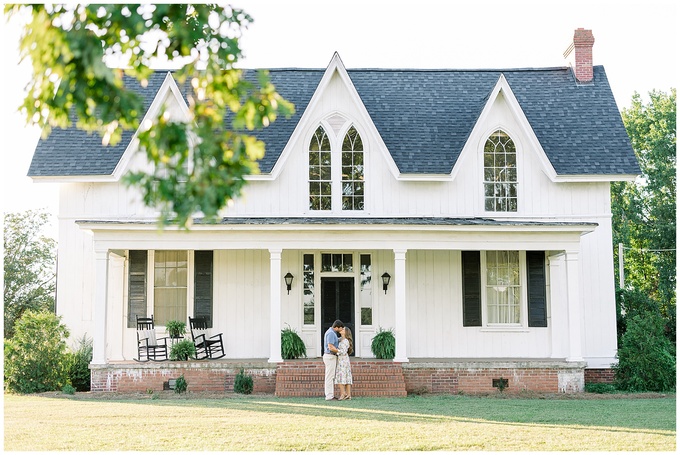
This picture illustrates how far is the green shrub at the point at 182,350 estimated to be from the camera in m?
18.1

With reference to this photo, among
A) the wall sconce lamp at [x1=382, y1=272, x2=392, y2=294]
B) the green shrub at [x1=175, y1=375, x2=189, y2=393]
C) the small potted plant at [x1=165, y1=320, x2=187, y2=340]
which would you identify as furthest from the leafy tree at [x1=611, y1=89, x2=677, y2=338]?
the green shrub at [x1=175, y1=375, x2=189, y2=393]

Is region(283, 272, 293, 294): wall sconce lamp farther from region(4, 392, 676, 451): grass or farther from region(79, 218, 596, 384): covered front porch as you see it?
region(4, 392, 676, 451): grass

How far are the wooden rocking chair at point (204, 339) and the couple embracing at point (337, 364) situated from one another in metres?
4.07

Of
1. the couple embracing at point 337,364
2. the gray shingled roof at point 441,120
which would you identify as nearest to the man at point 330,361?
the couple embracing at point 337,364

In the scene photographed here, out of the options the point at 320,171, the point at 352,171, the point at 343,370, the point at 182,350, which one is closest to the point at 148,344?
the point at 182,350

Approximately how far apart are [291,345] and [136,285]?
445 cm

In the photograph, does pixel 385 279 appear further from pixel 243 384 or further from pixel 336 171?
pixel 243 384

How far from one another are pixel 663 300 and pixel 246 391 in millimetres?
23732

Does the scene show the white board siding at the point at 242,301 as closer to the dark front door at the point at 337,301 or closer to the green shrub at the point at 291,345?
the green shrub at the point at 291,345

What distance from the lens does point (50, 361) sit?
18.1 meters

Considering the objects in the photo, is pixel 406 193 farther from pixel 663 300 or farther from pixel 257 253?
pixel 663 300

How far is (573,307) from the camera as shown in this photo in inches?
714

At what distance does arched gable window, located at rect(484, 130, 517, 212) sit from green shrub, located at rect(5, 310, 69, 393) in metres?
11.1

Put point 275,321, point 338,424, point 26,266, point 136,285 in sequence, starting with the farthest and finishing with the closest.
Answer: point 26,266
point 136,285
point 275,321
point 338,424
